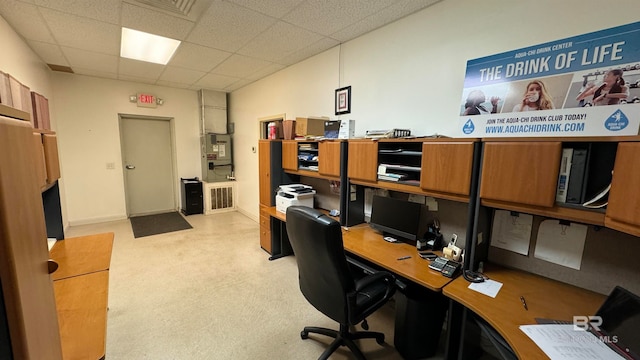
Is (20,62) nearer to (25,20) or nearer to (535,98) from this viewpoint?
(25,20)

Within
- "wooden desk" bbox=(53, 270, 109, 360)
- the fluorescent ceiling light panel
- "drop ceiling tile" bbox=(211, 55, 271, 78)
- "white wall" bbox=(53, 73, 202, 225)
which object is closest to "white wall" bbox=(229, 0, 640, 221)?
"drop ceiling tile" bbox=(211, 55, 271, 78)

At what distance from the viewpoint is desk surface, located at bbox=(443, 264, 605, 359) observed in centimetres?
120

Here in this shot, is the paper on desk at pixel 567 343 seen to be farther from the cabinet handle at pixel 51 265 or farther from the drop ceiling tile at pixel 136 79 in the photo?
the drop ceiling tile at pixel 136 79

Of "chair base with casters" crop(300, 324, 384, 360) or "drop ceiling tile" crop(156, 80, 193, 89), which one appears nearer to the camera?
"chair base with casters" crop(300, 324, 384, 360)

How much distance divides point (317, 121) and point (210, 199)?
3.61 m

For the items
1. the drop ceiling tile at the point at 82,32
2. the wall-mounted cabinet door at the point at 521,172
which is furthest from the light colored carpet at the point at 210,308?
the drop ceiling tile at the point at 82,32

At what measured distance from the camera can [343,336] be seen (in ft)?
6.28

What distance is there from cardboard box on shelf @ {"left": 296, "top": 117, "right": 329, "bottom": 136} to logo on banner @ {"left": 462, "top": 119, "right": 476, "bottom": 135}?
1.65 m

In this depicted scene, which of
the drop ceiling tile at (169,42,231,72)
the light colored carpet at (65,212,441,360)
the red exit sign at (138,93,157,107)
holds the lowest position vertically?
the light colored carpet at (65,212,441,360)

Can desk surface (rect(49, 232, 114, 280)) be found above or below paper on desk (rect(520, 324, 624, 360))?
below

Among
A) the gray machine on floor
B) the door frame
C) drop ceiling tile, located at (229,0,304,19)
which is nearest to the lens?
drop ceiling tile, located at (229,0,304,19)

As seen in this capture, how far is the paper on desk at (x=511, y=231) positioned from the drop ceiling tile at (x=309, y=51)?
7.93ft

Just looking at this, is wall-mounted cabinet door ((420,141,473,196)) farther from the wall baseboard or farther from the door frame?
the wall baseboard

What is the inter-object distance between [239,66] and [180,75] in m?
1.31
